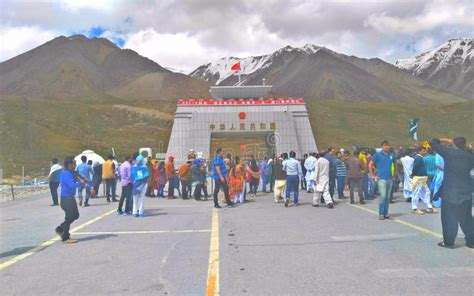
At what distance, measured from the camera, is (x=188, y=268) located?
23.3ft

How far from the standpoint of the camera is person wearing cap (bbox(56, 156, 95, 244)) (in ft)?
31.0

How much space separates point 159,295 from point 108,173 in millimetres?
13204

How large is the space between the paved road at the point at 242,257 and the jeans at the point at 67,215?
284 millimetres

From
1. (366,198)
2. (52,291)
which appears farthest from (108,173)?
(52,291)

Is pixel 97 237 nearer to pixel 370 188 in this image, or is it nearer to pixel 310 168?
pixel 370 188

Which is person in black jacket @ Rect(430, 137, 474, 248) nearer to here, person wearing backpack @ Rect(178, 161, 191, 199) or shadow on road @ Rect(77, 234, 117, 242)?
shadow on road @ Rect(77, 234, 117, 242)

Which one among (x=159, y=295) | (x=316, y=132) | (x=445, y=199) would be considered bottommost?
(x=159, y=295)

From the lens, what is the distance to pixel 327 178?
14883 mm

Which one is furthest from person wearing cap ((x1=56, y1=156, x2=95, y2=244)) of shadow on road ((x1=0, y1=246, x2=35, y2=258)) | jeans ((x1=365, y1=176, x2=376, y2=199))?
jeans ((x1=365, y1=176, x2=376, y2=199))

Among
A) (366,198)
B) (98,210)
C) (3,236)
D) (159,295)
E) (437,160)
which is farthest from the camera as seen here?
(366,198)

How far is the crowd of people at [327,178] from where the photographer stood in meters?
8.44

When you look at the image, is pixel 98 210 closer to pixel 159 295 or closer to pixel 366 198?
pixel 366 198

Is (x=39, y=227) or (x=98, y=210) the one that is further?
(x=98, y=210)

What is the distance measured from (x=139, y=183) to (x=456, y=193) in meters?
7.96
